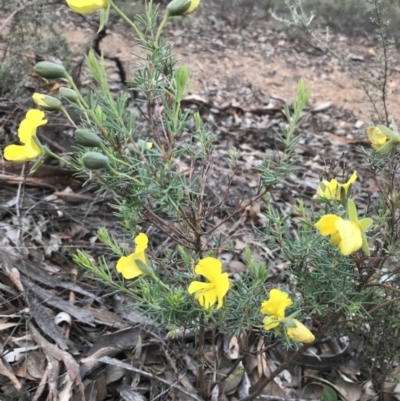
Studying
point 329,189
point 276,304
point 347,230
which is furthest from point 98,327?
point 347,230

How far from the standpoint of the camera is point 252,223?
2.67m

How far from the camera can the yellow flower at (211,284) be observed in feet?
3.89

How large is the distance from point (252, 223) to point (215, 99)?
218 cm

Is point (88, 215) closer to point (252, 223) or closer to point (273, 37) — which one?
point (252, 223)

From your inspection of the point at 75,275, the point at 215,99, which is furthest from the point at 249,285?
the point at 215,99

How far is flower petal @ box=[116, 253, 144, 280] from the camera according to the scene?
3.91 feet

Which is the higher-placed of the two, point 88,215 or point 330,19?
point 88,215

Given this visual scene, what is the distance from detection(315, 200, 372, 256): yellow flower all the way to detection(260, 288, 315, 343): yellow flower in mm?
222

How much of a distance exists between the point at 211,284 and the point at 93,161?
A: 0.42 m

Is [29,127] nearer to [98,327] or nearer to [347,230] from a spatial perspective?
[347,230]

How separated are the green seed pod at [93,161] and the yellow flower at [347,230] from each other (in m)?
0.48

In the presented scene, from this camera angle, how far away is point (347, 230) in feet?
3.43

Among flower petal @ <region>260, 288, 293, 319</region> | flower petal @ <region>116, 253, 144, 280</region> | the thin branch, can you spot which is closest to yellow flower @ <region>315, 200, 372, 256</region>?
flower petal @ <region>260, 288, 293, 319</region>

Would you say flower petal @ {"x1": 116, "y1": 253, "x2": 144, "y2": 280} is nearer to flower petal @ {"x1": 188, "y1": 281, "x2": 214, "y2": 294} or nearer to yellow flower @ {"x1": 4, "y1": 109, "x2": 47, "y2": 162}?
flower petal @ {"x1": 188, "y1": 281, "x2": 214, "y2": 294}
